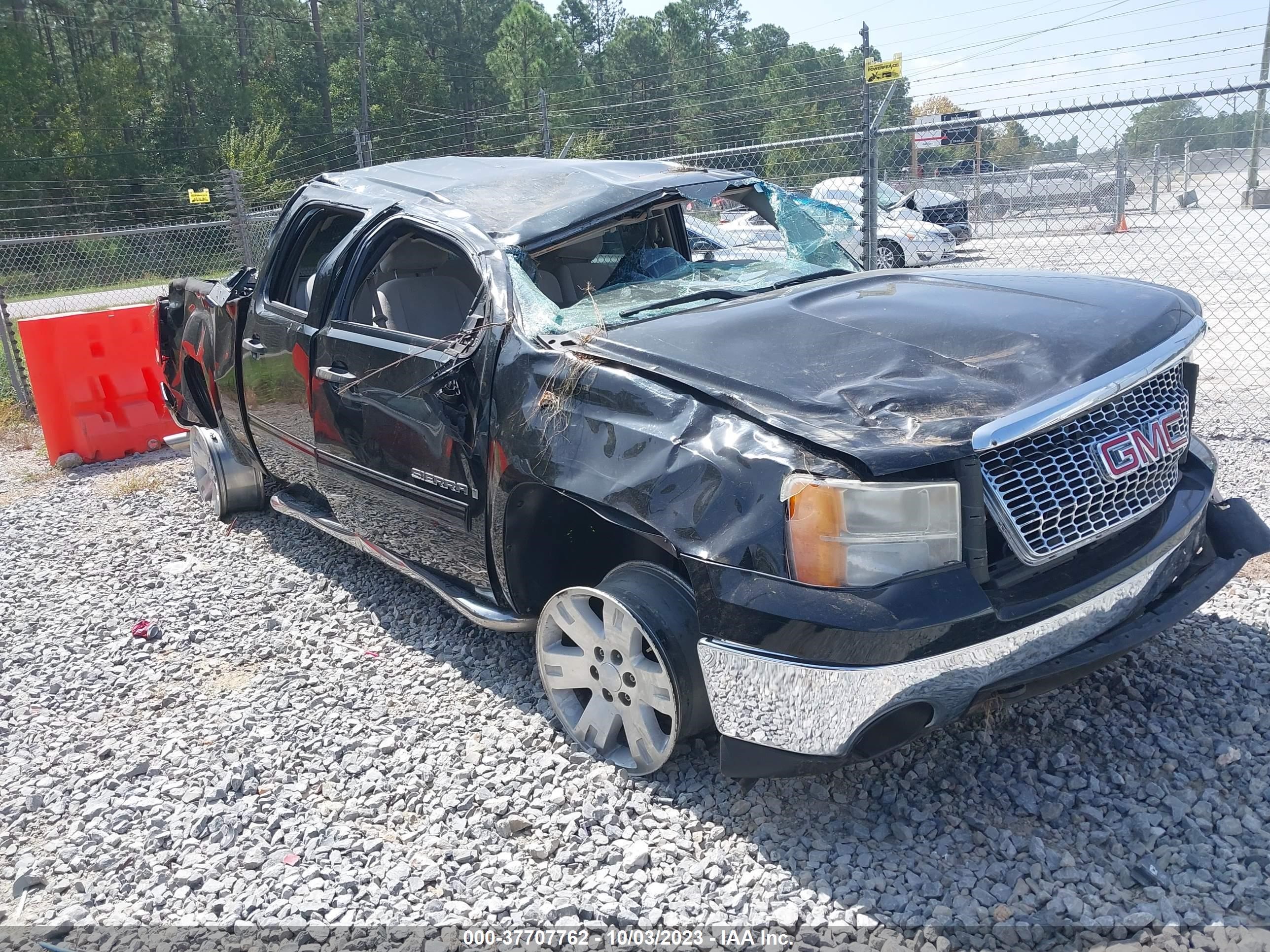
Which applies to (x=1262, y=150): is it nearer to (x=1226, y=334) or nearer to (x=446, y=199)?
(x=1226, y=334)

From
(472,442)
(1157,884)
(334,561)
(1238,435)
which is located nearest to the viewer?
(1157,884)

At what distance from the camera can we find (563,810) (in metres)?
2.98

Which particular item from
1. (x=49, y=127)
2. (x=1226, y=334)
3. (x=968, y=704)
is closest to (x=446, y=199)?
(x=968, y=704)

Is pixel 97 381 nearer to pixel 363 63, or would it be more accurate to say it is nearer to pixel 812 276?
pixel 812 276

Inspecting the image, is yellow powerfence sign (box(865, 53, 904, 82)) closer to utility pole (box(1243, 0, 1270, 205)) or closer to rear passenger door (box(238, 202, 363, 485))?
utility pole (box(1243, 0, 1270, 205))

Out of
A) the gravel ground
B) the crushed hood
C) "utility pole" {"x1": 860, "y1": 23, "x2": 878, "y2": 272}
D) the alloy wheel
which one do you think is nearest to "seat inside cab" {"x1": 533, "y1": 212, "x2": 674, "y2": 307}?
the crushed hood

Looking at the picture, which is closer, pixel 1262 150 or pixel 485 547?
pixel 485 547

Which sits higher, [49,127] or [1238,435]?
[49,127]

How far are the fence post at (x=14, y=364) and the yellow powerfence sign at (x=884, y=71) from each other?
23.9 ft

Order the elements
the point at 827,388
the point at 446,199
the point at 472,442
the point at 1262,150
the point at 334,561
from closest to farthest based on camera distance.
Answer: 1. the point at 827,388
2. the point at 472,442
3. the point at 446,199
4. the point at 334,561
5. the point at 1262,150

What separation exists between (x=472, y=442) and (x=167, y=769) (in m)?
1.48

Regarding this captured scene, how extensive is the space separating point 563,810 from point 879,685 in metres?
1.09

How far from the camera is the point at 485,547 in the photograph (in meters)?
3.41

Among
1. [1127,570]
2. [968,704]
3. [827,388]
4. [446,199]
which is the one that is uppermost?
[446,199]
